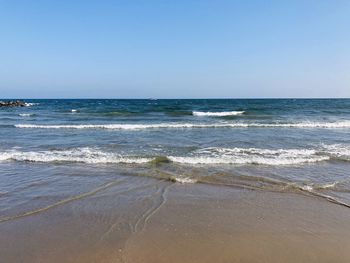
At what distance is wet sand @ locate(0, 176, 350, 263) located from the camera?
4684 mm

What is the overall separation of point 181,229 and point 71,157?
7.50 metres

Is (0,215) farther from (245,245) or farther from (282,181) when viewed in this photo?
(282,181)

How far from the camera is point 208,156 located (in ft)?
39.5

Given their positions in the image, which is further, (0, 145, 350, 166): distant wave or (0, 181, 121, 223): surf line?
(0, 145, 350, 166): distant wave

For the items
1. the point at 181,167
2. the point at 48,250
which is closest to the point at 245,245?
the point at 48,250

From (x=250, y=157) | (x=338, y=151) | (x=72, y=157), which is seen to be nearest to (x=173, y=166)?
(x=250, y=157)

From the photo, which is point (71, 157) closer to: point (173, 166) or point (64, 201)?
point (173, 166)

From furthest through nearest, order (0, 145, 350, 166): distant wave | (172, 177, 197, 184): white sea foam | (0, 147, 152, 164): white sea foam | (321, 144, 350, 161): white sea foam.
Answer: (321, 144, 350, 161): white sea foam, (0, 147, 152, 164): white sea foam, (0, 145, 350, 166): distant wave, (172, 177, 197, 184): white sea foam

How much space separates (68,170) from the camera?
10023mm

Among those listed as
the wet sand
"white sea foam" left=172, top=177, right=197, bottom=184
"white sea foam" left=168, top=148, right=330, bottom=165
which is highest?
"white sea foam" left=168, top=148, right=330, bottom=165

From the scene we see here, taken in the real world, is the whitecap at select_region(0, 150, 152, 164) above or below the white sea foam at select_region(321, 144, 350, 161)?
below

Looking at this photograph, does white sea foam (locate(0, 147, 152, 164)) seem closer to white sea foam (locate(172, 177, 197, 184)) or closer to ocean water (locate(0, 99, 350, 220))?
ocean water (locate(0, 99, 350, 220))

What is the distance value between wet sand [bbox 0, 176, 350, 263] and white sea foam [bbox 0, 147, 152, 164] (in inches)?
143

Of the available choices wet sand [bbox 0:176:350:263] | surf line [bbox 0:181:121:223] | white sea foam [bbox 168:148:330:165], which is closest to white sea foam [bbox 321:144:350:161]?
white sea foam [bbox 168:148:330:165]
